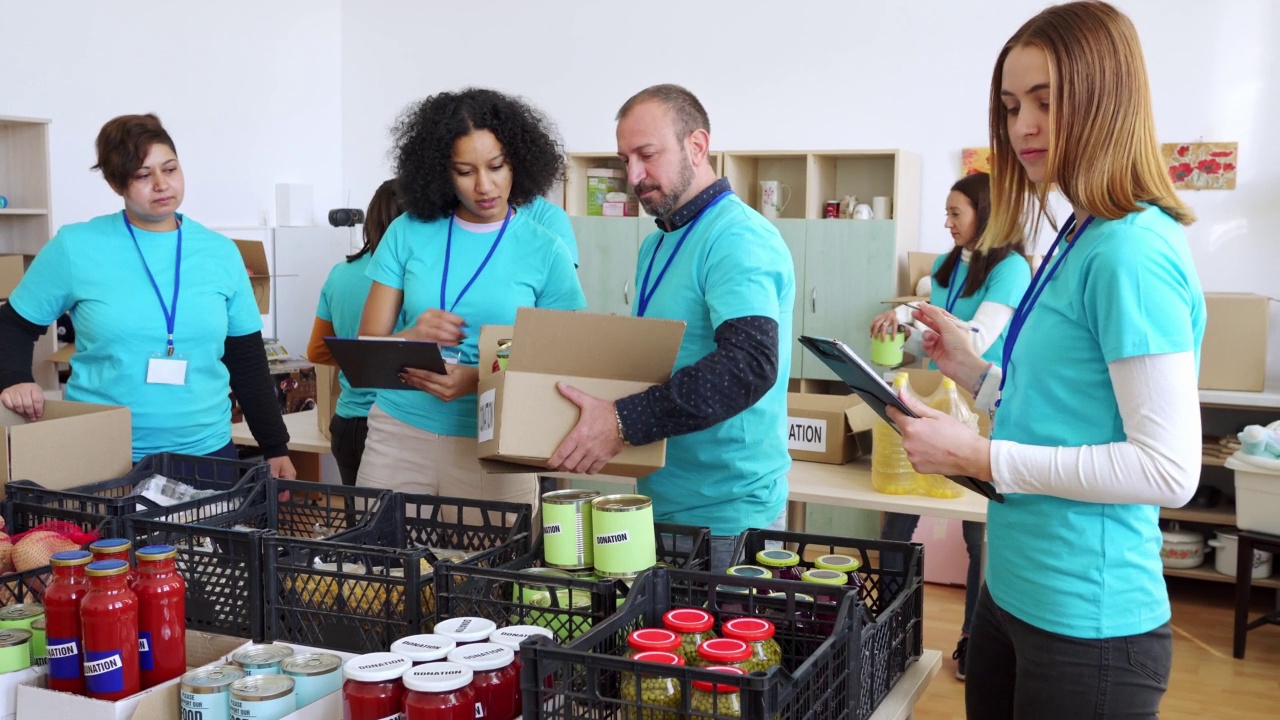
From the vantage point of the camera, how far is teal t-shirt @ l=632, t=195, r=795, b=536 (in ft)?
6.30

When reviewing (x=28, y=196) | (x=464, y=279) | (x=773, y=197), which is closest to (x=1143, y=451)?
(x=464, y=279)

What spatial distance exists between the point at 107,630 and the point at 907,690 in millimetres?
1051

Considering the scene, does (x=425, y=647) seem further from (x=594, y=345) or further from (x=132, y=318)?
(x=132, y=318)

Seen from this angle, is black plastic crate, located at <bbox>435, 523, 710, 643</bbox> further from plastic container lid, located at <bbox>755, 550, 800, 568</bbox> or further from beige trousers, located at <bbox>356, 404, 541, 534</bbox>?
beige trousers, located at <bbox>356, 404, 541, 534</bbox>

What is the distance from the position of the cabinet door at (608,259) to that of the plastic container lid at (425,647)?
453 centimetres

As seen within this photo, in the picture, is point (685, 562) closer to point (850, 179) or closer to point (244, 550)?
point (244, 550)

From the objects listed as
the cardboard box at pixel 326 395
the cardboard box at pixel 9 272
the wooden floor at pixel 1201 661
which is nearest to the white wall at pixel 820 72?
the wooden floor at pixel 1201 661

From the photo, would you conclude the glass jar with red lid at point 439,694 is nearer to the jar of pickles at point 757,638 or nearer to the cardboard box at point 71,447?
the jar of pickles at point 757,638

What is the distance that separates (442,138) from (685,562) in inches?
46.9

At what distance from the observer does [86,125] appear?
5773 mm

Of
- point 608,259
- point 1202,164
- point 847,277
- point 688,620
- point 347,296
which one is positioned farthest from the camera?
point 608,259

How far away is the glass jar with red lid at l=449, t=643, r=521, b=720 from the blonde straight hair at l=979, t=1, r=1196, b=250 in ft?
2.74

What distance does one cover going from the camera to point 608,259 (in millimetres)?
5938

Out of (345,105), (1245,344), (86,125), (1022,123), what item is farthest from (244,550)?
(345,105)
